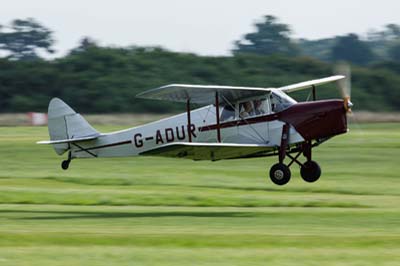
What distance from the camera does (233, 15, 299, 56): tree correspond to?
13725 centimetres

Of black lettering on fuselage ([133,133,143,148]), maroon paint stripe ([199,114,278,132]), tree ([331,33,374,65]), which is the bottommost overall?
black lettering on fuselage ([133,133,143,148])

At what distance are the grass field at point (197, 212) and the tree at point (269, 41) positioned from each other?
285 feet

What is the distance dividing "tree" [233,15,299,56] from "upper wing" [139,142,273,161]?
108798mm

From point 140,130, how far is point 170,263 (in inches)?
438

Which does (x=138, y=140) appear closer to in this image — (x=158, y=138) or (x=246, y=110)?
(x=158, y=138)

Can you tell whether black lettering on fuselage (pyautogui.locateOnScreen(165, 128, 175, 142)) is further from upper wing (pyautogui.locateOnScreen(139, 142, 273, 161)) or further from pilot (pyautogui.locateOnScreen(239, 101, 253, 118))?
pilot (pyautogui.locateOnScreen(239, 101, 253, 118))

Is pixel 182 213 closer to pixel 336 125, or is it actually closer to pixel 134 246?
pixel 336 125

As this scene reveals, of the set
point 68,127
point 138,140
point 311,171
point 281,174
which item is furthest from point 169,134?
point 311,171

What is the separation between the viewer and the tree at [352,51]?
493 ft

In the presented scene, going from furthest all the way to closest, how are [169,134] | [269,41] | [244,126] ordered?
[269,41] → [169,134] → [244,126]

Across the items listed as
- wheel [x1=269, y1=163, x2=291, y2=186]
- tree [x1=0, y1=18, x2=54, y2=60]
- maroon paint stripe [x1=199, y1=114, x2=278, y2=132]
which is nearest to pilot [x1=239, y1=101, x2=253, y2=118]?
maroon paint stripe [x1=199, y1=114, x2=278, y2=132]

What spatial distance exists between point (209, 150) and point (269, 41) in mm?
114342

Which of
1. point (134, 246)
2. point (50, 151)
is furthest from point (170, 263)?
point (50, 151)

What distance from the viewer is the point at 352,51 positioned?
15300cm
